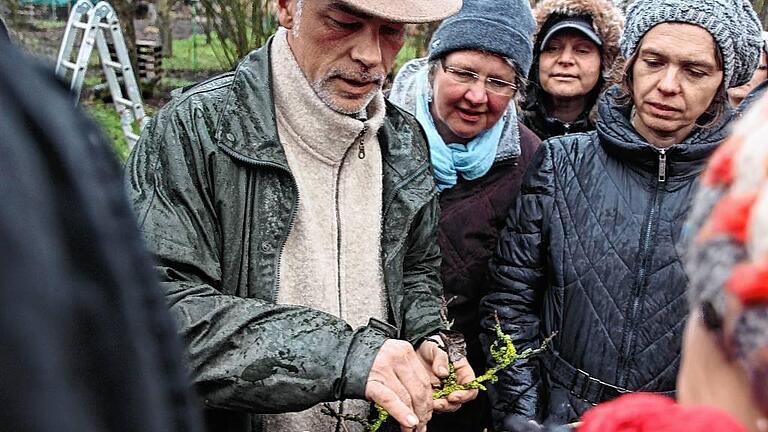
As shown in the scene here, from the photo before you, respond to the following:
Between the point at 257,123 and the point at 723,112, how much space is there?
151 cm

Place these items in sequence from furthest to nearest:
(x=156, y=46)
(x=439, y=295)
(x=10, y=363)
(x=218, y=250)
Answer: (x=156, y=46) < (x=439, y=295) < (x=218, y=250) < (x=10, y=363)

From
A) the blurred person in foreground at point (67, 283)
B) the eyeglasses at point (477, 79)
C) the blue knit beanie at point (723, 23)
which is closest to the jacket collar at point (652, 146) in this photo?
the blue knit beanie at point (723, 23)

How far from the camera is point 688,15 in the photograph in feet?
8.67

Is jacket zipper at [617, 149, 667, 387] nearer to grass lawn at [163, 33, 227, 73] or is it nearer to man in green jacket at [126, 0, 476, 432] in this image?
man in green jacket at [126, 0, 476, 432]

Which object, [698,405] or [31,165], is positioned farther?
[698,405]

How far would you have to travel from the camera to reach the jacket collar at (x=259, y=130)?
7.02ft

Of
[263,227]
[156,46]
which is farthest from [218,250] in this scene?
[156,46]

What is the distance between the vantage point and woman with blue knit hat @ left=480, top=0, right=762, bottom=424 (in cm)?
258

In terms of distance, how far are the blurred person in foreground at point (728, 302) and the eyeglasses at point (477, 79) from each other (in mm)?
2110

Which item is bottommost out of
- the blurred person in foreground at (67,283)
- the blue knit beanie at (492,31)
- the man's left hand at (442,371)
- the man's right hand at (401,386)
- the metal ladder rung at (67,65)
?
the man's left hand at (442,371)

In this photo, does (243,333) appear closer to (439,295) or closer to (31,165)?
(439,295)

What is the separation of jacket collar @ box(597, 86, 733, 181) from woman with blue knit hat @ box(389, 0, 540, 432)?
39 centimetres

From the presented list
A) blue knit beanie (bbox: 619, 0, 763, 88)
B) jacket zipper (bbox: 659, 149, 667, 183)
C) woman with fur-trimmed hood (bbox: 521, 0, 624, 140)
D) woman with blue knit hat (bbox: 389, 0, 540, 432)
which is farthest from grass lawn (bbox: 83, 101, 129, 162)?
jacket zipper (bbox: 659, 149, 667, 183)

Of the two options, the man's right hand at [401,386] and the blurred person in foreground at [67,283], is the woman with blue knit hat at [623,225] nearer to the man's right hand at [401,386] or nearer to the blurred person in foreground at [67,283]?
the man's right hand at [401,386]
